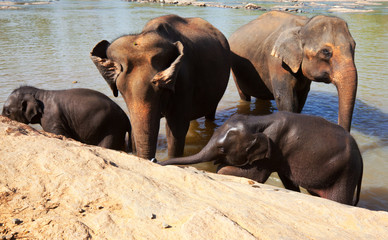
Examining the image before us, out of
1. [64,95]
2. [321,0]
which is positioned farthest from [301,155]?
[321,0]

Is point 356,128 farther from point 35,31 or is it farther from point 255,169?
point 35,31

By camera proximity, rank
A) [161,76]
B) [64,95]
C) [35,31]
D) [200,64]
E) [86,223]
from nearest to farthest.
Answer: [86,223]
[161,76]
[64,95]
[200,64]
[35,31]

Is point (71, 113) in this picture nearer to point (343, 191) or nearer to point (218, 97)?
point (218, 97)

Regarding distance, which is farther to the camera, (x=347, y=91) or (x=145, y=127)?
(x=347, y=91)

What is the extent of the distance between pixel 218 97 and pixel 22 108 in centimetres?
318

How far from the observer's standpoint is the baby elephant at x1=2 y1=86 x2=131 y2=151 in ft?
19.1

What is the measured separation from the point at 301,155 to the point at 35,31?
19.6 metres

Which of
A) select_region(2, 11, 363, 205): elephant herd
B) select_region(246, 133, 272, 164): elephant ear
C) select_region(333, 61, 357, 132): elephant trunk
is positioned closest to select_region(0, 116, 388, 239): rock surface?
select_region(246, 133, 272, 164): elephant ear

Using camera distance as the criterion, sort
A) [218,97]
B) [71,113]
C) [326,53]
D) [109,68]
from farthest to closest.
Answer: [218,97]
[326,53]
[71,113]
[109,68]

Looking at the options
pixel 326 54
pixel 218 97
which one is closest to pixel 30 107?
pixel 218 97

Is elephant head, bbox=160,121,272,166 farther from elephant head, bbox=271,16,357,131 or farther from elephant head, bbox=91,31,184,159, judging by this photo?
elephant head, bbox=271,16,357,131

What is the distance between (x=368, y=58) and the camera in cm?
1377

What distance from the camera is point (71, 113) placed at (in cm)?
588

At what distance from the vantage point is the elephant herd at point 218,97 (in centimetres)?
455
